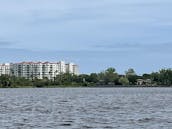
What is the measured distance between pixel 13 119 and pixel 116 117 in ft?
28.8

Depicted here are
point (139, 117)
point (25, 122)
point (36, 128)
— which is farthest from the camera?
point (139, 117)

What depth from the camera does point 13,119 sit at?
48.8 meters

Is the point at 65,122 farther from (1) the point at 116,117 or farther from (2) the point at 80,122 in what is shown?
(1) the point at 116,117

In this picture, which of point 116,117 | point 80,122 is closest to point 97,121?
point 80,122

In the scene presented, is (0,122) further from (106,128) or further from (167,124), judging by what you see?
(167,124)

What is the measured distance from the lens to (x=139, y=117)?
165 ft

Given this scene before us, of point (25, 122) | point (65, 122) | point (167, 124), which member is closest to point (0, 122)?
point (25, 122)

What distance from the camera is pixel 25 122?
4609 cm

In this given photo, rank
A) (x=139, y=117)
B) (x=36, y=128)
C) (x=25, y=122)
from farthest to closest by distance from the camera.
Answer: (x=139, y=117) → (x=25, y=122) → (x=36, y=128)

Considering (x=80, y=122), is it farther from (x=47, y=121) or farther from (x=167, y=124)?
(x=167, y=124)

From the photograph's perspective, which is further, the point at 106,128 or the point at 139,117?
A: the point at 139,117

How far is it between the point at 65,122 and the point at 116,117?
646 cm

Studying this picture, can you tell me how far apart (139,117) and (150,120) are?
10.9ft

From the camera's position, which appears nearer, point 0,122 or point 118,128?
point 118,128
